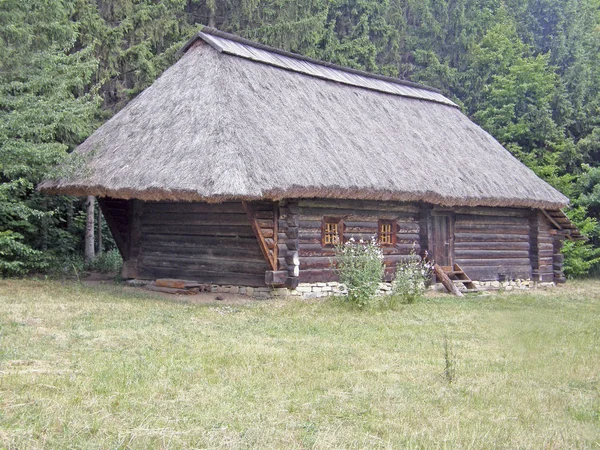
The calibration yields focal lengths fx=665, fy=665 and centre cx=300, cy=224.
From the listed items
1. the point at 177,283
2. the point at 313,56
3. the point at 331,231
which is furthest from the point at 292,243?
the point at 313,56

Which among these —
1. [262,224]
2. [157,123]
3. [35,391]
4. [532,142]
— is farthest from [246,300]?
[532,142]

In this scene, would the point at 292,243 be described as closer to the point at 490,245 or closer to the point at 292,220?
the point at 292,220

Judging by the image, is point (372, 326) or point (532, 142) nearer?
point (372, 326)

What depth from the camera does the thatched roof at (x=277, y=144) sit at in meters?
12.3

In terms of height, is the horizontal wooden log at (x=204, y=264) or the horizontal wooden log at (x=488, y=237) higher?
the horizontal wooden log at (x=488, y=237)

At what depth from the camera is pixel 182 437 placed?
4.58m

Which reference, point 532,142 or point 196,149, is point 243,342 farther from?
point 532,142

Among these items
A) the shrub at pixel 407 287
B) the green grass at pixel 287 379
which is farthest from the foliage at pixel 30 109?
the shrub at pixel 407 287

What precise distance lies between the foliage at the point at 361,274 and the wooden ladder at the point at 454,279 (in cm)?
380

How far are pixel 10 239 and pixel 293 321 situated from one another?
6.79 m

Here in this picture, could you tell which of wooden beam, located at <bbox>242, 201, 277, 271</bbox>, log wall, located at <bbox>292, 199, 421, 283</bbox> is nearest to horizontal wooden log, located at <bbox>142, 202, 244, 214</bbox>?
wooden beam, located at <bbox>242, 201, 277, 271</bbox>

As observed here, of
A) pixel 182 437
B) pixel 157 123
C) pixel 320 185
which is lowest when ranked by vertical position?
pixel 182 437

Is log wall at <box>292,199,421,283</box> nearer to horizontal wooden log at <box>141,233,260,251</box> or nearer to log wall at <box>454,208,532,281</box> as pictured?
horizontal wooden log at <box>141,233,260,251</box>

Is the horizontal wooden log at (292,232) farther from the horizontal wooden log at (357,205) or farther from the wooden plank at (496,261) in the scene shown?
the wooden plank at (496,261)
